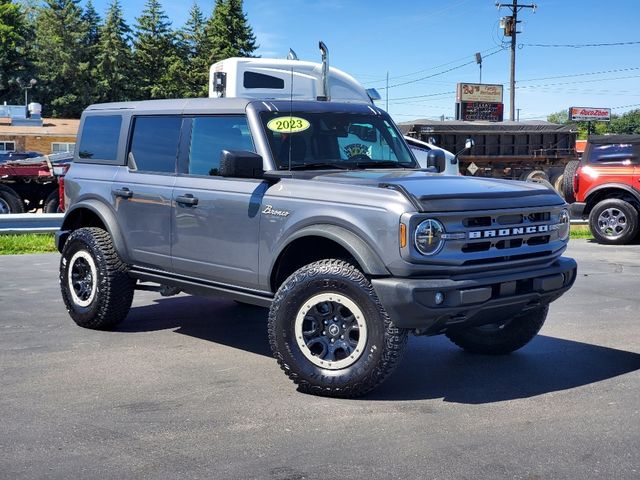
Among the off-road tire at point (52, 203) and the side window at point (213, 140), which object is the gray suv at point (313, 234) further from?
the off-road tire at point (52, 203)

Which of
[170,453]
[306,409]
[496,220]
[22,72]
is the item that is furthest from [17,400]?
[22,72]

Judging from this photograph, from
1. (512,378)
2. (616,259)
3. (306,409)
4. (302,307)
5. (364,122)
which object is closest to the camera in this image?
(306,409)

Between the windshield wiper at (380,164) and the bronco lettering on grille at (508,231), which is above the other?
the windshield wiper at (380,164)

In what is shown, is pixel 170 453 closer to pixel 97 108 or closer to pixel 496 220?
pixel 496 220

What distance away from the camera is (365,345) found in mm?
5176

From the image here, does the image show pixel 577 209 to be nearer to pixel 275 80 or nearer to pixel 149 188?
pixel 275 80

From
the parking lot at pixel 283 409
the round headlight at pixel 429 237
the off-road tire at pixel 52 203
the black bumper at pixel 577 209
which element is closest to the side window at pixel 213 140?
the parking lot at pixel 283 409

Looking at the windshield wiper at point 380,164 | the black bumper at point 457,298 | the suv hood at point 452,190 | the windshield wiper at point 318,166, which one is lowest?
the black bumper at point 457,298

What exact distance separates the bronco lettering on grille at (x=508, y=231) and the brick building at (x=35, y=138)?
156 ft

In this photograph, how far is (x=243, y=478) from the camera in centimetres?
392

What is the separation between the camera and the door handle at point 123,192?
6.91m

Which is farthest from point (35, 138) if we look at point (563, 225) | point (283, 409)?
point (283, 409)

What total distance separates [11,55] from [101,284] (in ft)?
263

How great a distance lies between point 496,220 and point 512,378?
1.20m
